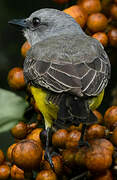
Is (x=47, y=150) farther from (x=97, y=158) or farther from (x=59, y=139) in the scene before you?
(x=97, y=158)

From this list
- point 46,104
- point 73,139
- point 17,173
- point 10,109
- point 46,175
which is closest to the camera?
point 46,175

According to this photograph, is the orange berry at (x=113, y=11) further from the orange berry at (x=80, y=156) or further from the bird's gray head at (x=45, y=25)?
the orange berry at (x=80, y=156)

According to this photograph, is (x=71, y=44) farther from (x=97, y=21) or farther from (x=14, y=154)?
(x=14, y=154)

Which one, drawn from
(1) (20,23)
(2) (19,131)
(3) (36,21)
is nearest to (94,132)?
(2) (19,131)

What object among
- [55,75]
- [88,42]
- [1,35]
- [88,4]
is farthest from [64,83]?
[1,35]

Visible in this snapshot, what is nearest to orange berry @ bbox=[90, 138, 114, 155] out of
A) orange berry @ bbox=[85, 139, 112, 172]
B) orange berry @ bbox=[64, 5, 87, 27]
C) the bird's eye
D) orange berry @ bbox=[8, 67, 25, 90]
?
orange berry @ bbox=[85, 139, 112, 172]

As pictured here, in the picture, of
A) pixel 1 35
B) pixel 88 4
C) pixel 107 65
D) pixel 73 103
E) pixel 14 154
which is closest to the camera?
pixel 14 154

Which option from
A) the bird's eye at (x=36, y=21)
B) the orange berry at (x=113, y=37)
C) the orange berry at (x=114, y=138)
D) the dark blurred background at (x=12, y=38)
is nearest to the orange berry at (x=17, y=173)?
the orange berry at (x=114, y=138)
